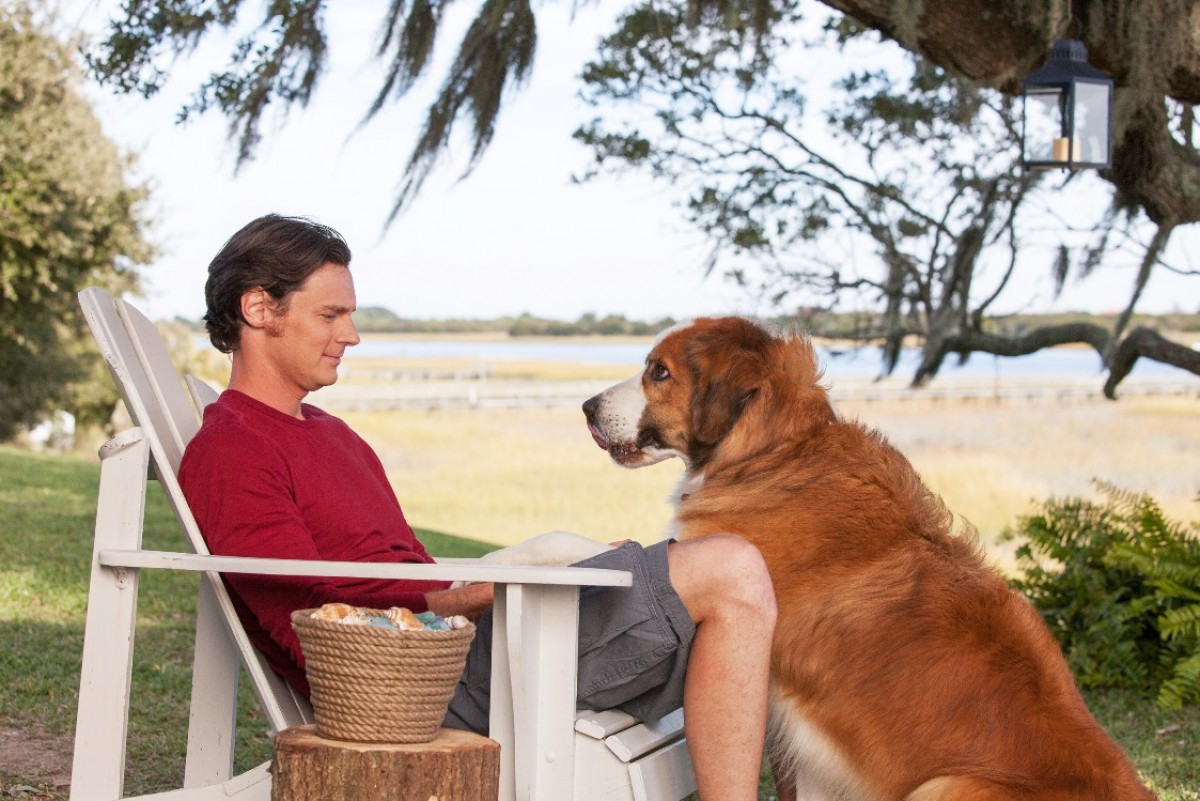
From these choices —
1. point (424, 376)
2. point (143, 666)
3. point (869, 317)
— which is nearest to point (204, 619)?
point (143, 666)

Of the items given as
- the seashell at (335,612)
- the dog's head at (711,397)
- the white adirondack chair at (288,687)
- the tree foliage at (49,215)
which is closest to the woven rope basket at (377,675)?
the seashell at (335,612)

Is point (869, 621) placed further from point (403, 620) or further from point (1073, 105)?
point (1073, 105)

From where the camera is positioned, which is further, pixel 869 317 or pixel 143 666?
pixel 869 317

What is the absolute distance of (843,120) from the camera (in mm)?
7215

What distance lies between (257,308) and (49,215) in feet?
44.7

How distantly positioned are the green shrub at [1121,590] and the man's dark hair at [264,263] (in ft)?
12.0

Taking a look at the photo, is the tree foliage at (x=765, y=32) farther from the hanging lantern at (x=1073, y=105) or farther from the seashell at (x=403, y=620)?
the seashell at (x=403, y=620)

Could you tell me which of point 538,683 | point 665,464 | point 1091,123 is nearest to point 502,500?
point 665,464

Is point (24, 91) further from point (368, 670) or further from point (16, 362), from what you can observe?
point (368, 670)

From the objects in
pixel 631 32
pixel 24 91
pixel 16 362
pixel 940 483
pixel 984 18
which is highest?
pixel 24 91

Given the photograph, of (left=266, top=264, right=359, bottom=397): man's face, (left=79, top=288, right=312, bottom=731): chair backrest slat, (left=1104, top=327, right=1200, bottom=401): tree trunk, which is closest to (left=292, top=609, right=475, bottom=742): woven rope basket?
(left=79, top=288, right=312, bottom=731): chair backrest slat

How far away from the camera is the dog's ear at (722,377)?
2.94m

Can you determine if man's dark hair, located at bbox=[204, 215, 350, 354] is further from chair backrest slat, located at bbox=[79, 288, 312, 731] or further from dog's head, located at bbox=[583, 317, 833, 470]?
dog's head, located at bbox=[583, 317, 833, 470]

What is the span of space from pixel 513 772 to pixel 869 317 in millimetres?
4958
